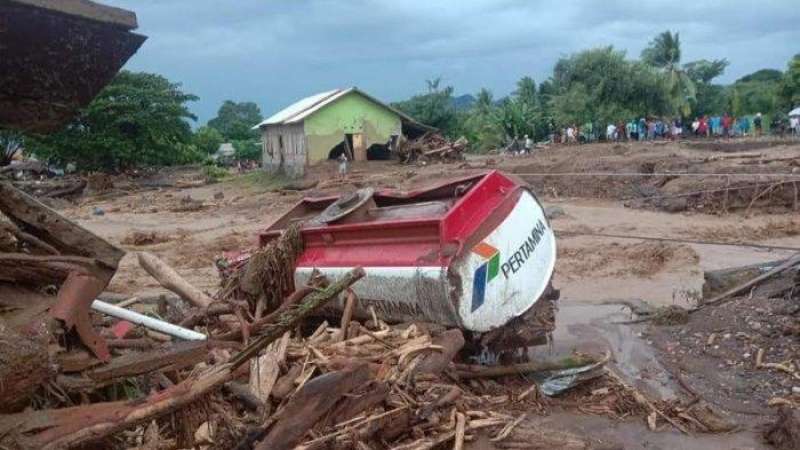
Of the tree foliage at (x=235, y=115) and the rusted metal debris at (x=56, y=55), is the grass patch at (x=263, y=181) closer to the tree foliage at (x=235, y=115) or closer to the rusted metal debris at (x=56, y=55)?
the rusted metal debris at (x=56, y=55)

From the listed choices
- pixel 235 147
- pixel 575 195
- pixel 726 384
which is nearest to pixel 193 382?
pixel 726 384

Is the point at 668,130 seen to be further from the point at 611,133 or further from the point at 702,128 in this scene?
the point at 611,133

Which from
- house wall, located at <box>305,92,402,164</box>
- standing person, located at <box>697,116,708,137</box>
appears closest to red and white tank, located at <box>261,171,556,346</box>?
house wall, located at <box>305,92,402,164</box>

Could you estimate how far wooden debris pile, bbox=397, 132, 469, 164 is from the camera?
32625 millimetres

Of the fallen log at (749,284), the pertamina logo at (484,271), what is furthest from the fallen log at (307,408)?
the fallen log at (749,284)

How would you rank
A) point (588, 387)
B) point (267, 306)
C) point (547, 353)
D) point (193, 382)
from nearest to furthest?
point (193, 382) → point (588, 387) → point (267, 306) → point (547, 353)

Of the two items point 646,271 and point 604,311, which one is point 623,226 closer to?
point 646,271

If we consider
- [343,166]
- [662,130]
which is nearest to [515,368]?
[343,166]

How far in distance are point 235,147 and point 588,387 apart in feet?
162

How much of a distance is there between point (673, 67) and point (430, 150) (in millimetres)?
26937

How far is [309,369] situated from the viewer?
14.8 feet

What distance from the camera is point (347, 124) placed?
1377 inches

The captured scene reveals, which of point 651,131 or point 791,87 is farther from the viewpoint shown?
point 791,87

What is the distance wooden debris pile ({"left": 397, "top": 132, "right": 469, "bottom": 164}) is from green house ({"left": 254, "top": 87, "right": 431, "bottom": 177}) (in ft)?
2.49
